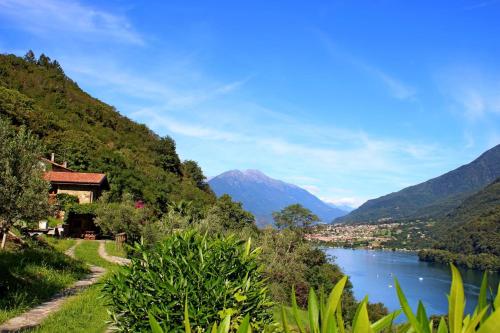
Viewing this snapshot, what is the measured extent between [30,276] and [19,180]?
3070 mm

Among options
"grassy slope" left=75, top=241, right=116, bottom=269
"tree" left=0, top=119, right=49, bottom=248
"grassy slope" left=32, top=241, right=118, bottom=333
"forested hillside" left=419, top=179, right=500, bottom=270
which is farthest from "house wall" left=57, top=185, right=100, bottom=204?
"forested hillside" left=419, top=179, right=500, bottom=270

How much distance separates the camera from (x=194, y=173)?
83562mm

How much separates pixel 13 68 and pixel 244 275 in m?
81.7

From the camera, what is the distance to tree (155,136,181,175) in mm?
76938

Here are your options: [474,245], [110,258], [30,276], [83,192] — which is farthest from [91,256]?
[474,245]

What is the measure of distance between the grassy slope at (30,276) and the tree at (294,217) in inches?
1672

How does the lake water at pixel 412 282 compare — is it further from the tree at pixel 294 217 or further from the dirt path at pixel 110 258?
the dirt path at pixel 110 258

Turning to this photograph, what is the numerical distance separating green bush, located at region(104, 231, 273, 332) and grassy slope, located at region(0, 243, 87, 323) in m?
5.17

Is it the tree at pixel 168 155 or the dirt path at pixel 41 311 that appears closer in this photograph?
the dirt path at pixel 41 311

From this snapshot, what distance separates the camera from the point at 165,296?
535 cm

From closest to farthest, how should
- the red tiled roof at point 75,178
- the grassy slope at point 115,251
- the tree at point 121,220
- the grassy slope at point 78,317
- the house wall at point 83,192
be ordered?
the grassy slope at point 78,317 < the grassy slope at point 115,251 < the tree at point 121,220 < the red tiled roof at point 75,178 < the house wall at point 83,192

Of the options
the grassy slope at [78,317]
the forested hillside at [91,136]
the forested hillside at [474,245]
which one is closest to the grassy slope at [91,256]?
the grassy slope at [78,317]

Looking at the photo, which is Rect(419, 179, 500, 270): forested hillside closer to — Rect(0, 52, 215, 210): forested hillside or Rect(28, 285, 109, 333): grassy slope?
Rect(0, 52, 215, 210): forested hillside

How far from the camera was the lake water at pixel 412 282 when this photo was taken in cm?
8100
